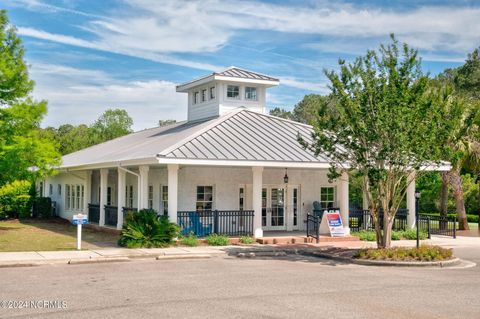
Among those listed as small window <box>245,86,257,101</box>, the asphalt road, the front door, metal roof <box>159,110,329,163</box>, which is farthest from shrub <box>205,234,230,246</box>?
small window <box>245,86,257,101</box>

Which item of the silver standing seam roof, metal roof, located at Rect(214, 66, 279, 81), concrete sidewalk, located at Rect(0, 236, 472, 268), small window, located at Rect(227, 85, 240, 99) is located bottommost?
concrete sidewalk, located at Rect(0, 236, 472, 268)

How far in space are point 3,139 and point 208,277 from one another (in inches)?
569

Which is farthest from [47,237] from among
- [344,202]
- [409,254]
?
[409,254]

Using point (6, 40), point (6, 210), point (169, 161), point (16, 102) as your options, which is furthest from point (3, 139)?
point (6, 210)

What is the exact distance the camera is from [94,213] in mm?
28656

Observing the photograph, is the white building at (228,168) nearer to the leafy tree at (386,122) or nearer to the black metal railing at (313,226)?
the black metal railing at (313,226)

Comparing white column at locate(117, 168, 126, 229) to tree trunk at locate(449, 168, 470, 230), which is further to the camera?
tree trunk at locate(449, 168, 470, 230)

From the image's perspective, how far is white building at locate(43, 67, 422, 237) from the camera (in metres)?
21.2

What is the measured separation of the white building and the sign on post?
0.64 metres

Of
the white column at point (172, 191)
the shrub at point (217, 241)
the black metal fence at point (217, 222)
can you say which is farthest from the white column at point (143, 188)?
the shrub at point (217, 241)

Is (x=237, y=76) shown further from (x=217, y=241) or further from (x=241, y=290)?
(x=241, y=290)

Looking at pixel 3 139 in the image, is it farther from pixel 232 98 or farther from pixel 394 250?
pixel 394 250

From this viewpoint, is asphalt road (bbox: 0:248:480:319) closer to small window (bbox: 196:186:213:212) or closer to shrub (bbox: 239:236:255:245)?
shrub (bbox: 239:236:255:245)

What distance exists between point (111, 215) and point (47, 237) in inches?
139
